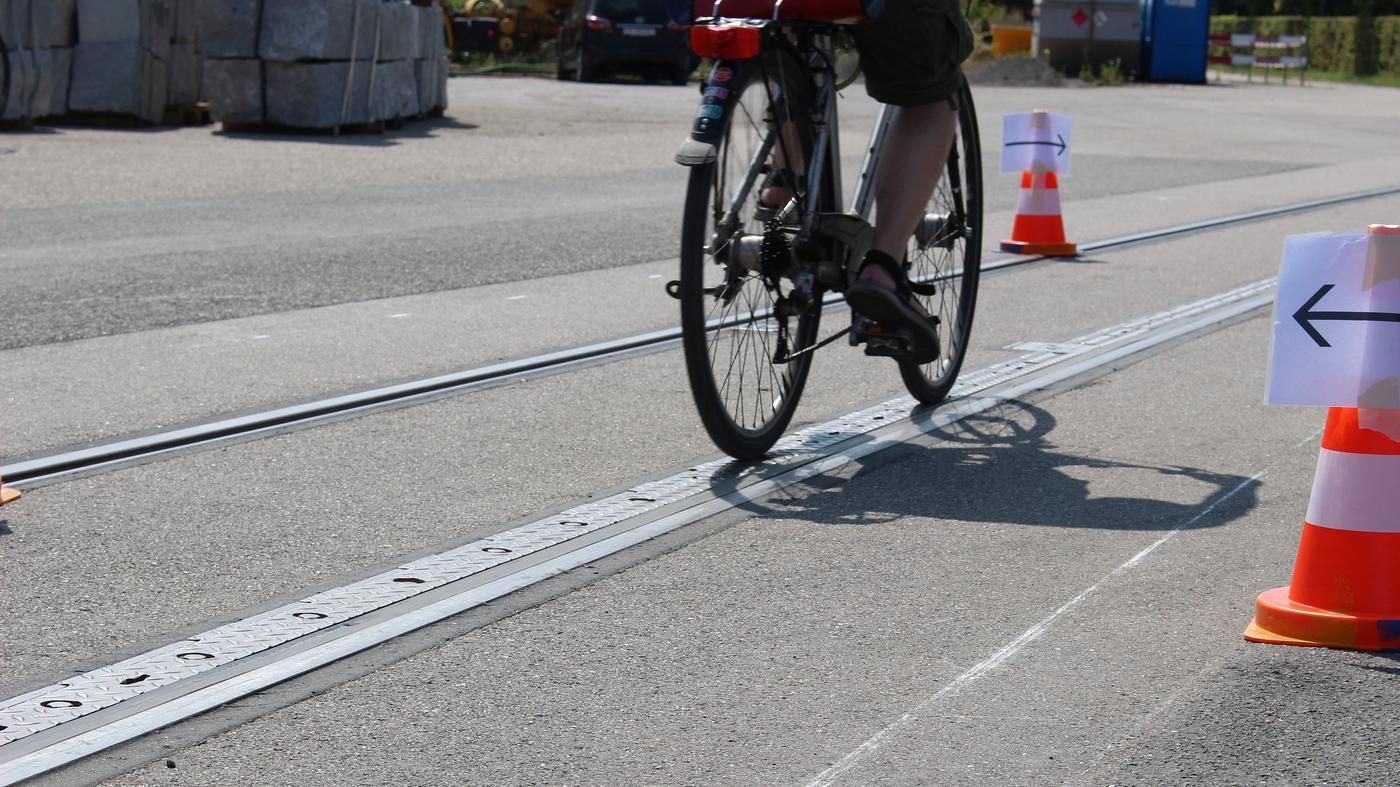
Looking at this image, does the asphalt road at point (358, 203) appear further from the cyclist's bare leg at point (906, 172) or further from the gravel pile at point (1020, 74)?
the gravel pile at point (1020, 74)

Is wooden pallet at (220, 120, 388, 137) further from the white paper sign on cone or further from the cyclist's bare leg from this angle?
the cyclist's bare leg

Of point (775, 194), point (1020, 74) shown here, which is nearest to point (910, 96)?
point (775, 194)

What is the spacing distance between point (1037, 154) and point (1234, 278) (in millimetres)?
2001

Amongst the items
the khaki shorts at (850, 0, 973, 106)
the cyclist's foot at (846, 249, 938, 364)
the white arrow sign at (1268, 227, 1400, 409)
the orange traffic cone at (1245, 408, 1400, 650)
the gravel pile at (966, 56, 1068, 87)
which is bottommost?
the gravel pile at (966, 56, 1068, 87)

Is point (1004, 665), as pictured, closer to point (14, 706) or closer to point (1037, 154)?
point (14, 706)

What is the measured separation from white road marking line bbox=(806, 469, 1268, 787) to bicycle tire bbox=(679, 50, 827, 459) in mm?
1168

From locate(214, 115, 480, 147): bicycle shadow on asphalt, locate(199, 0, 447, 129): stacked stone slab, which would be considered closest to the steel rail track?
locate(214, 115, 480, 147): bicycle shadow on asphalt

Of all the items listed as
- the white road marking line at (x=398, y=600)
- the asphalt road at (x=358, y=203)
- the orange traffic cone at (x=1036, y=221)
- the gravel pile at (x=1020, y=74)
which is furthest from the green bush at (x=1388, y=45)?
the white road marking line at (x=398, y=600)

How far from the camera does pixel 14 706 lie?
126 inches

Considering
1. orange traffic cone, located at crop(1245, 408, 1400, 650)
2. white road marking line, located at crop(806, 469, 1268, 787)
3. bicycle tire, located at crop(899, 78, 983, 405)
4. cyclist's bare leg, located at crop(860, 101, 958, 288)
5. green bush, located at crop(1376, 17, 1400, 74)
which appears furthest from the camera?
green bush, located at crop(1376, 17, 1400, 74)

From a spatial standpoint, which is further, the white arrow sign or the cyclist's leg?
the cyclist's leg

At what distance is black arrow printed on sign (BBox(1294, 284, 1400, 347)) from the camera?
12.1 ft

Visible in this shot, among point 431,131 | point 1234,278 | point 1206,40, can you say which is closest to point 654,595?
point 1234,278

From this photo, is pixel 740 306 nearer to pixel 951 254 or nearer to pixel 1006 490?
pixel 1006 490
